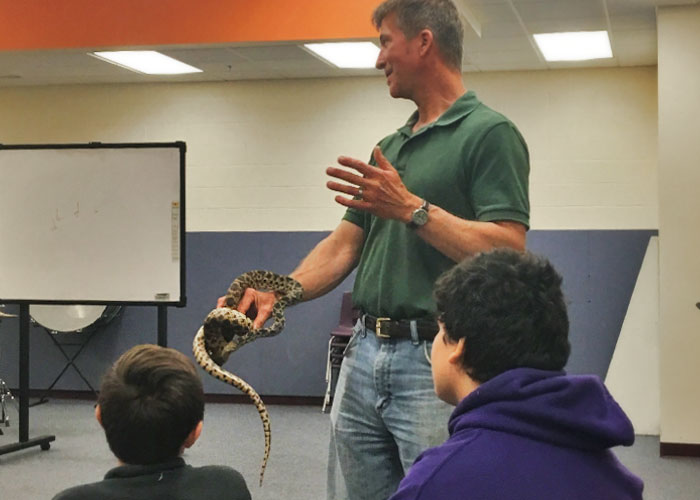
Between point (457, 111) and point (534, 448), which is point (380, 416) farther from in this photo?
point (534, 448)

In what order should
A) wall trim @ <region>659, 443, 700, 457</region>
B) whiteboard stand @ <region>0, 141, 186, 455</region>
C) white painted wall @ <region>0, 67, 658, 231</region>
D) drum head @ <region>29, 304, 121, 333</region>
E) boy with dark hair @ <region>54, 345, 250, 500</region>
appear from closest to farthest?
boy with dark hair @ <region>54, 345, 250, 500</region> → whiteboard stand @ <region>0, 141, 186, 455</region> → wall trim @ <region>659, 443, 700, 457</region> → white painted wall @ <region>0, 67, 658, 231</region> → drum head @ <region>29, 304, 121, 333</region>

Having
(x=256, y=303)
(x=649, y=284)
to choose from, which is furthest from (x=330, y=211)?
(x=256, y=303)

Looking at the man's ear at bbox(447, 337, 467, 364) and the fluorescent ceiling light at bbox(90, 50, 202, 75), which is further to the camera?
the fluorescent ceiling light at bbox(90, 50, 202, 75)

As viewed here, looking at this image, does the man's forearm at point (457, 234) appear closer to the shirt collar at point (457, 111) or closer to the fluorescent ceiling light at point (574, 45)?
the shirt collar at point (457, 111)

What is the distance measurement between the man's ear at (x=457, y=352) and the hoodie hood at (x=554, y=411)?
113mm

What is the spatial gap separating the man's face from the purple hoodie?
1036 millimetres

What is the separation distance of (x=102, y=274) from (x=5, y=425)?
232 cm

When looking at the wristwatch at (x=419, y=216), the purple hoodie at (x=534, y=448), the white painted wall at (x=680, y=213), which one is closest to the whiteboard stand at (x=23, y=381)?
the white painted wall at (x=680, y=213)

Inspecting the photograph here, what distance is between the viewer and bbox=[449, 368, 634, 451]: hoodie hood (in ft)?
4.29

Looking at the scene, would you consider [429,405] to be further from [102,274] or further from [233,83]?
[233,83]

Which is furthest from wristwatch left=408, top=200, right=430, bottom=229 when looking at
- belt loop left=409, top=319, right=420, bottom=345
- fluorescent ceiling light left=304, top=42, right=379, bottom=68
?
fluorescent ceiling light left=304, top=42, right=379, bottom=68

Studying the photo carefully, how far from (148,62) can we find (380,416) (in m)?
6.27

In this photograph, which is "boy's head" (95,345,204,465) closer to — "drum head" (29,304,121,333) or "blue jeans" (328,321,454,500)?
"blue jeans" (328,321,454,500)

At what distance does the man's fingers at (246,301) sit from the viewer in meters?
2.28
